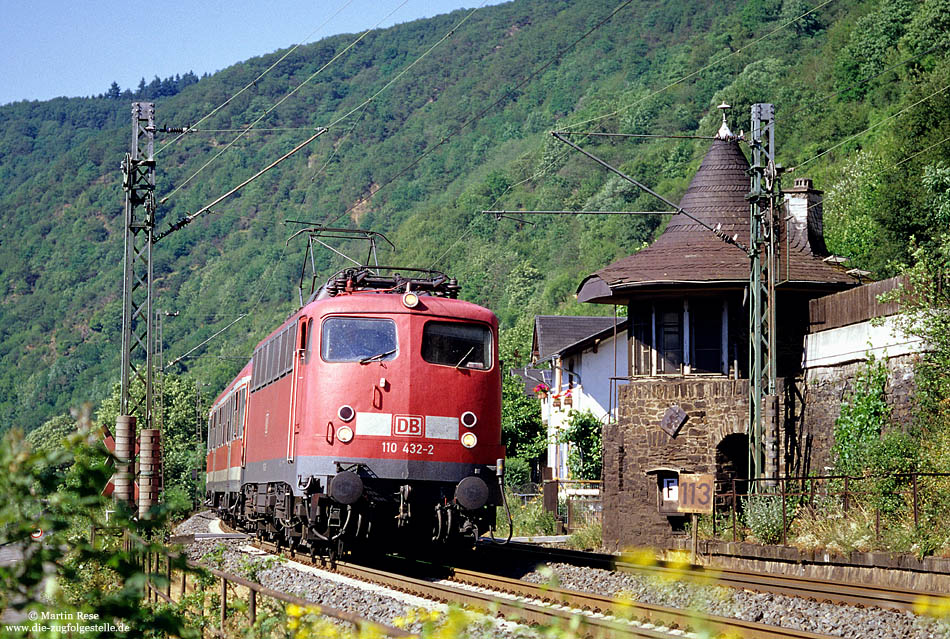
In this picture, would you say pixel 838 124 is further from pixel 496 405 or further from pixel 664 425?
pixel 496 405

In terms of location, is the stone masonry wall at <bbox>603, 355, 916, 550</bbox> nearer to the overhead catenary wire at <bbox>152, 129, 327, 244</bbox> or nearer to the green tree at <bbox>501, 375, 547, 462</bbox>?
the overhead catenary wire at <bbox>152, 129, 327, 244</bbox>

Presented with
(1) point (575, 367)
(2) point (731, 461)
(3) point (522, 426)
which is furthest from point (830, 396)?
(3) point (522, 426)

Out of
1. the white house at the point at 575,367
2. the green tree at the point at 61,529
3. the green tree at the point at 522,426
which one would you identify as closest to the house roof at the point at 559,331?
the white house at the point at 575,367

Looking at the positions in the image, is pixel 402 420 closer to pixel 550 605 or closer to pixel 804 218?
pixel 550 605

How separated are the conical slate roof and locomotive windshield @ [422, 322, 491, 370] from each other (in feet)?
25.0

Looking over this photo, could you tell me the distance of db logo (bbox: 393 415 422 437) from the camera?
55.7 ft

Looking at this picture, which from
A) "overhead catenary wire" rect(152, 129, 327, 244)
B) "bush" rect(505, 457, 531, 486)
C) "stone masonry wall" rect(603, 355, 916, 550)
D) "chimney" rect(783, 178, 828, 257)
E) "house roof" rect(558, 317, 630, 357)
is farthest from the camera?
"bush" rect(505, 457, 531, 486)

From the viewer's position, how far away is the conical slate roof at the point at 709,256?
24594 millimetres

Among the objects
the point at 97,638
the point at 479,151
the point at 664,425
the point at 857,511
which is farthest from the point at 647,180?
the point at 97,638

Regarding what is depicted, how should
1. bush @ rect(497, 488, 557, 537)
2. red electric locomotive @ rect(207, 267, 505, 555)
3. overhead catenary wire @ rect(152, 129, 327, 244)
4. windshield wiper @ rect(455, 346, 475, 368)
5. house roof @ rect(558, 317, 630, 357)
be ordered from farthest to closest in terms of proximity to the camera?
1. house roof @ rect(558, 317, 630, 357)
2. bush @ rect(497, 488, 557, 537)
3. overhead catenary wire @ rect(152, 129, 327, 244)
4. windshield wiper @ rect(455, 346, 475, 368)
5. red electric locomotive @ rect(207, 267, 505, 555)

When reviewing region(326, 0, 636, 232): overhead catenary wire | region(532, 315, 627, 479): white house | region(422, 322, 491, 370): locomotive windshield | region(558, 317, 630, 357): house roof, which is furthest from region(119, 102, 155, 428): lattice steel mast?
region(558, 317, 630, 357): house roof

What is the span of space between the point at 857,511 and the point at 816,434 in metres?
5.25

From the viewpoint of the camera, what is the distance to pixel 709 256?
2558 cm

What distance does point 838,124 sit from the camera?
→ 74.7 metres
